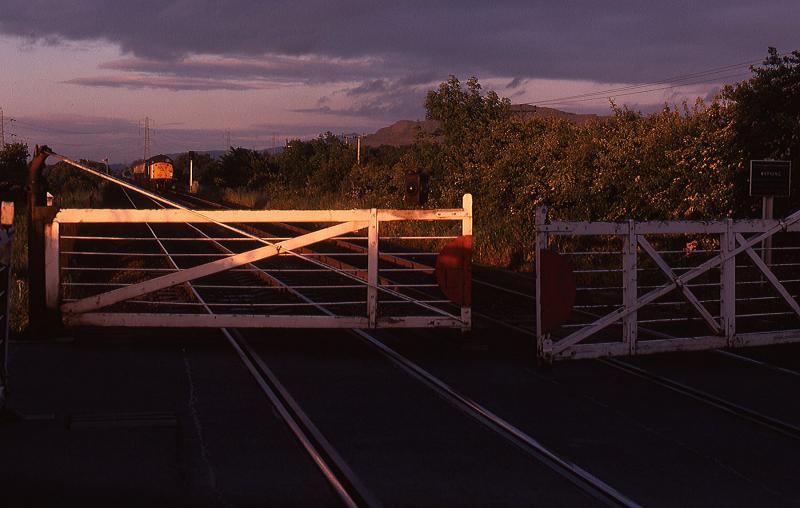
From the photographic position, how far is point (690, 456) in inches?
248

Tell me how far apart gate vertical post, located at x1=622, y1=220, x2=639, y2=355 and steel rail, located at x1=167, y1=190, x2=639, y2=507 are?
7.04ft

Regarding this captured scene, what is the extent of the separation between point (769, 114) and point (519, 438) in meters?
15.0

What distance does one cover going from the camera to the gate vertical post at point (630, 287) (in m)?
9.77

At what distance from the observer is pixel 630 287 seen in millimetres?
9859

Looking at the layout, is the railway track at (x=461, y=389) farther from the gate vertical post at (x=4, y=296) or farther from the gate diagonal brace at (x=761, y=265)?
the gate vertical post at (x=4, y=296)

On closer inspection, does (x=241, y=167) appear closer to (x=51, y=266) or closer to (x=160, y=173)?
(x=160, y=173)

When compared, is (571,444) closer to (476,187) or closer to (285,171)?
(476,187)

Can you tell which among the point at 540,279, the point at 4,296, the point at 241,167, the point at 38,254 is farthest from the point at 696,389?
the point at 241,167

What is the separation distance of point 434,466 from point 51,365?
4.64 metres

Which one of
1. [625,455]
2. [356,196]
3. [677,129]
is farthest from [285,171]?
[625,455]

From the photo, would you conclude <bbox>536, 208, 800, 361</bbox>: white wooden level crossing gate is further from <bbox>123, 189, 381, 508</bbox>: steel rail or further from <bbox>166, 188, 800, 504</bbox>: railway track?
<bbox>123, 189, 381, 508</bbox>: steel rail

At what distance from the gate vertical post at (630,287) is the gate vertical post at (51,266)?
5884mm

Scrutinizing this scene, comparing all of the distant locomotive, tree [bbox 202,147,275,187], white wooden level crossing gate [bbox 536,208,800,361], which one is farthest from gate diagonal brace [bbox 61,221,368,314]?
tree [bbox 202,147,275,187]

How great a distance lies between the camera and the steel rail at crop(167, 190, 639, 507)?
18.0 feet
